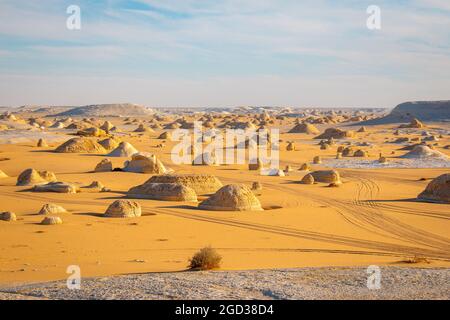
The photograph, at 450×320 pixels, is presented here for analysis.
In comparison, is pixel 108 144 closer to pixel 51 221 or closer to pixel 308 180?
pixel 308 180

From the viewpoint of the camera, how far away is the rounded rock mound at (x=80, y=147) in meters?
31.1

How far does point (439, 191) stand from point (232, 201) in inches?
258

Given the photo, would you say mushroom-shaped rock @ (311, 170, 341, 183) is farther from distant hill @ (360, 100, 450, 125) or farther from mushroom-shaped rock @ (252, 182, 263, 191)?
distant hill @ (360, 100, 450, 125)

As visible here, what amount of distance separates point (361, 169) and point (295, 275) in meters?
21.0

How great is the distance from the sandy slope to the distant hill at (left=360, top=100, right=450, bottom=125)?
51883 millimetres

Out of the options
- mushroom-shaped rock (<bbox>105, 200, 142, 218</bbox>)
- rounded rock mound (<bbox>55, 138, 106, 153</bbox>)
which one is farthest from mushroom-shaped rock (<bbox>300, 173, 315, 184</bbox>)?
rounded rock mound (<bbox>55, 138, 106, 153</bbox>)

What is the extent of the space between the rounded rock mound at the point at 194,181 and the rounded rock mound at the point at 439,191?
6.37 m

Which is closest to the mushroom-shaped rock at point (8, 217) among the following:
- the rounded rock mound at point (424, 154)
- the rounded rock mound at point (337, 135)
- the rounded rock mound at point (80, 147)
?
the rounded rock mound at point (80, 147)

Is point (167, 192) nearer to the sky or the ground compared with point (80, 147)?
nearer to the ground

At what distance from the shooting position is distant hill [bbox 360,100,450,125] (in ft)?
232

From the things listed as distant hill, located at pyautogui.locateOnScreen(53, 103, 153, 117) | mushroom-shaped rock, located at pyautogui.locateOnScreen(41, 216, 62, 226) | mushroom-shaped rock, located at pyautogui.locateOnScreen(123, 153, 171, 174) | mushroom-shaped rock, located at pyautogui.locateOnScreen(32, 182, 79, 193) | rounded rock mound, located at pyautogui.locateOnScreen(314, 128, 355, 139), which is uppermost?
distant hill, located at pyautogui.locateOnScreen(53, 103, 153, 117)

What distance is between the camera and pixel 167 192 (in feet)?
55.2

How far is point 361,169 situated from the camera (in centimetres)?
2802

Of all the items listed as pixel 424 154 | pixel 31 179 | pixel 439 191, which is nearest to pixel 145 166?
pixel 31 179
